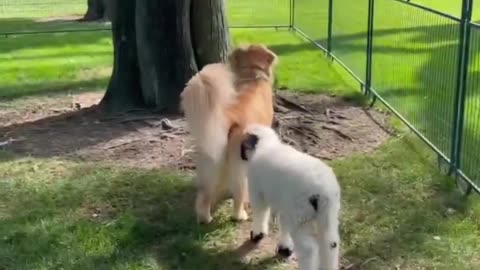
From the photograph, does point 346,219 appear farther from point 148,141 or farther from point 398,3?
point 398,3

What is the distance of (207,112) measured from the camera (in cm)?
460

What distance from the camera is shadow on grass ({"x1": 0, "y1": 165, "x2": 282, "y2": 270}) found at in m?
4.45

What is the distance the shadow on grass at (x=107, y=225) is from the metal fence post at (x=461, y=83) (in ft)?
6.06

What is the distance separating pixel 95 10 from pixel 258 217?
13280 millimetres

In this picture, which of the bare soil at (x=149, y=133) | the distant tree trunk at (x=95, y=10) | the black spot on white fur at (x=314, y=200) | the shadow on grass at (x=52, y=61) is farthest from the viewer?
the distant tree trunk at (x=95, y=10)

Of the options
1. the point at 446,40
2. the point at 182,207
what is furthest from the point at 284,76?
the point at 182,207

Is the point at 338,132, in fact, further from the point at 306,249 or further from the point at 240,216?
the point at 306,249

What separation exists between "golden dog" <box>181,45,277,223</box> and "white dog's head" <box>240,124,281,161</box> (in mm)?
197

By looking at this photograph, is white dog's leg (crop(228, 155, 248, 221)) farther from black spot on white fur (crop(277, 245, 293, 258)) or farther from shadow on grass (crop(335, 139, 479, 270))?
shadow on grass (crop(335, 139, 479, 270))

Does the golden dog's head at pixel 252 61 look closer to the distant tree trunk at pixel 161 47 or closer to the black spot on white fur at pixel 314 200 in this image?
the distant tree trunk at pixel 161 47

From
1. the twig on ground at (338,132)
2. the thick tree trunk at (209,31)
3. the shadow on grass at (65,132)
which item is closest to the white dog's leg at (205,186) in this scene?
the shadow on grass at (65,132)

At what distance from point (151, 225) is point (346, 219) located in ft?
4.22

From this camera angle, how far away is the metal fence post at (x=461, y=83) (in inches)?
213

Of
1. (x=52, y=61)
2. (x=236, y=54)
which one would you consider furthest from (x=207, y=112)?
(x=52, y=61)
